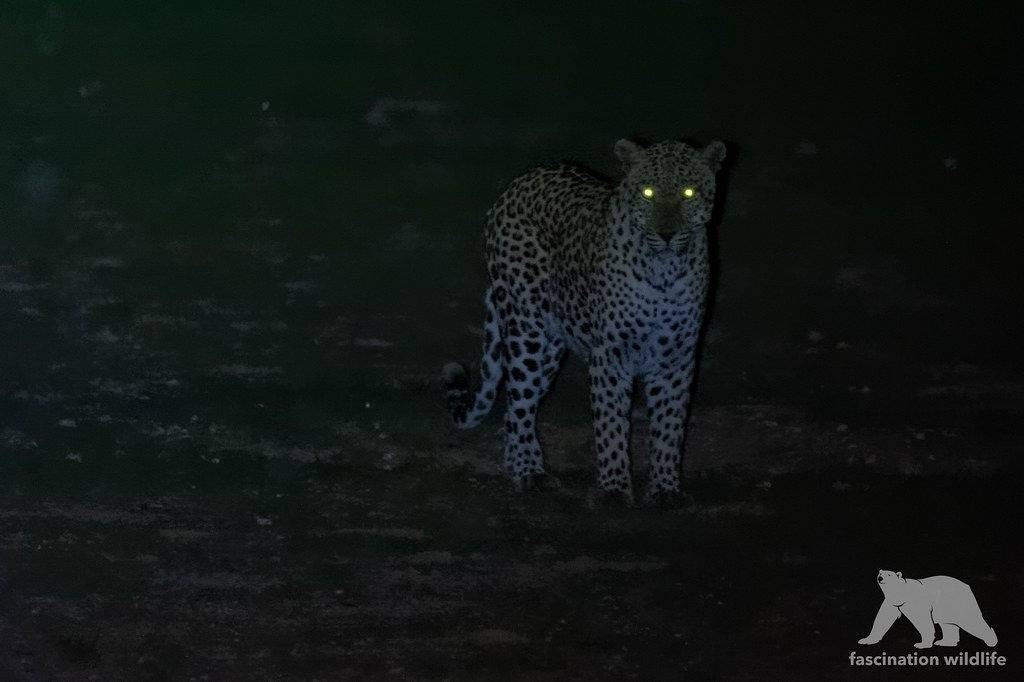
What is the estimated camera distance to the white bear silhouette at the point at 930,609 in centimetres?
309

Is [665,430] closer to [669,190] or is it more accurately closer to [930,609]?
[669,190]

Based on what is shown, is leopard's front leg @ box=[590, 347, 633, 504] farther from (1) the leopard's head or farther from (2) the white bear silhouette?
(2) the white bear silhouette

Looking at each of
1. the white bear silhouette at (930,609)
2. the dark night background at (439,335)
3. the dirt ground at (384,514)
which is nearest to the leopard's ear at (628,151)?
the dark night background at (439,335)

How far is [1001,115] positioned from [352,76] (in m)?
2.08

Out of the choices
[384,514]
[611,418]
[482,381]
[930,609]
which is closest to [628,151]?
[611,418]

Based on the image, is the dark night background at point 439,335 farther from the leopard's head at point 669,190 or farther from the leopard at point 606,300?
the leopard's head at point 669,190

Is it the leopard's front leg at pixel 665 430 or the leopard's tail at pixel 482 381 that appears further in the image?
the leopard's tail at pixel 482 381

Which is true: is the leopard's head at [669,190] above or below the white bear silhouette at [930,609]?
above

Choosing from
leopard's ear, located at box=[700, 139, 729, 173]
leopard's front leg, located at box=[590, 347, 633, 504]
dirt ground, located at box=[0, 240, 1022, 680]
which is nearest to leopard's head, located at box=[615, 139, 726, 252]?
leopard's ear, located at box=[700, 139, 729, 173]

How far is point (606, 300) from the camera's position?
10.7 ft

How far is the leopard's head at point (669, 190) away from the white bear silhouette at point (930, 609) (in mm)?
1121

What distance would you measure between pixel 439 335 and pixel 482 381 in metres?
0.26

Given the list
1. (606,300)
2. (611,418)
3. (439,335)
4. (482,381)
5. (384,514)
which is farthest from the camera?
(439,335)

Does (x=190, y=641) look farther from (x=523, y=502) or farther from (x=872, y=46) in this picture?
(x=872, y=46)
